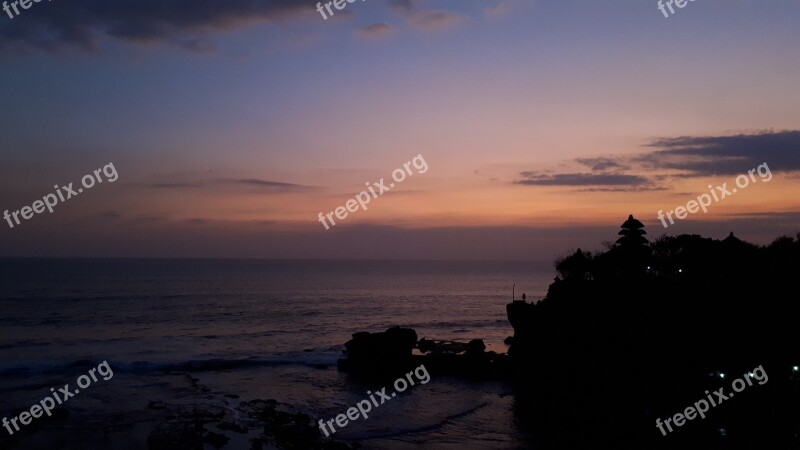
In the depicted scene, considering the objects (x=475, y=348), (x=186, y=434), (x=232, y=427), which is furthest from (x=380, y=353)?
(x=186, y=434)

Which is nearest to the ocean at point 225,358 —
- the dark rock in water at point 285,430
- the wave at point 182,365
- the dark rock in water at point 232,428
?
the wave at point 182,365

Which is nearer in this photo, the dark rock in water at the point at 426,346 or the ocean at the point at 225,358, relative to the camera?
the ocean at the point at 225,358

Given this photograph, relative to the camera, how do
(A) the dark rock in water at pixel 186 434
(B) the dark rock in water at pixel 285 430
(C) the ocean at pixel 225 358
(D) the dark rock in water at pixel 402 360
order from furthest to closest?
(D) the dark rock in water at pixel 402 360 → (C) the ocean at pixel 225 358 → (B) the dark rock in water at pixel 285 430 → (A) the dark rock in water at pixel 186 434

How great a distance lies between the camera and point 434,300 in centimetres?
9906

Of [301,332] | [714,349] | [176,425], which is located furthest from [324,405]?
[301,332]

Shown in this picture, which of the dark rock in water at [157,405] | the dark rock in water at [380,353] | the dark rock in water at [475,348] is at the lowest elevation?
the dark rock in water at [475,348]

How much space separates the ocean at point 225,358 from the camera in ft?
85.0

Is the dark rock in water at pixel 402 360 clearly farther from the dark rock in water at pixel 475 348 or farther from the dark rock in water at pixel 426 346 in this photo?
the dark rock in water at pixel 426 346

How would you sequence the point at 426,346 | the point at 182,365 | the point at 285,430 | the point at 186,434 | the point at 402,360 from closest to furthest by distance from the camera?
1. the point at 186,434
2. the point at 285,430
3. the point at 182,365
4. the point at 402,360
5. the point at 426,346

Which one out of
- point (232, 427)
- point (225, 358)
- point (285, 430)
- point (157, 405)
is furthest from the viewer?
point (225, 358)

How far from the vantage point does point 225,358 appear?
1715 inches

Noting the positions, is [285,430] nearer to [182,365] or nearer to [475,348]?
[182,365]

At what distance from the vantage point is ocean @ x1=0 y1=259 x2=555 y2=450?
85.0 ft

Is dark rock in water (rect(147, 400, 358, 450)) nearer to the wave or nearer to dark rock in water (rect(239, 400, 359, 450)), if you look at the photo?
dark rock in water (rect(239, 400, 359, 450))
